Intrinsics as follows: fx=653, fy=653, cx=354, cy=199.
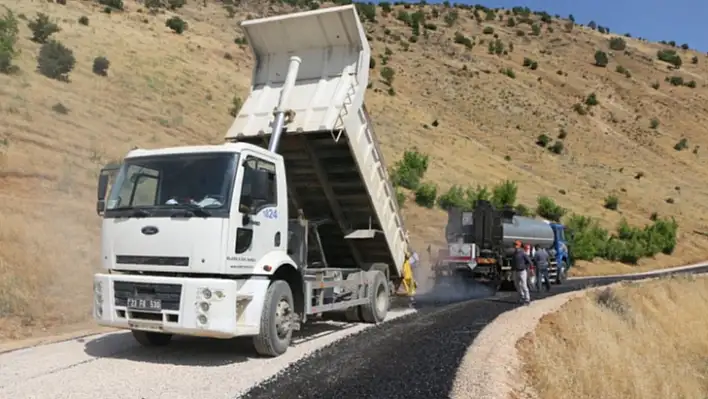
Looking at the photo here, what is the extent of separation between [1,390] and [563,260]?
Result: 74.9ft

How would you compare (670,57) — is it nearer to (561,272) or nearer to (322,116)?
(561,272)

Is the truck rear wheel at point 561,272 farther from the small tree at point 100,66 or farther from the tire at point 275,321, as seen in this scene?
the small tree at point 100,66

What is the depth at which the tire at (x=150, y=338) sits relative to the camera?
370 inches

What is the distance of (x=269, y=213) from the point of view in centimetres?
869

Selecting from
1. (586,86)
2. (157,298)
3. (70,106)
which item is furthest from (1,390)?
(586,86)

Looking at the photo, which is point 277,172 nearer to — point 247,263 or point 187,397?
point 247,263

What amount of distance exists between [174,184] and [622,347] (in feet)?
32.7

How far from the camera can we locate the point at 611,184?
54969 mm

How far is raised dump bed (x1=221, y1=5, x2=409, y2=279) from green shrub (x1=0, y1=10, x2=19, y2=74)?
2013cm

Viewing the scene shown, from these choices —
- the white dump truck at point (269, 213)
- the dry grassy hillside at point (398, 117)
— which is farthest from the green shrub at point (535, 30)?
the white dump truck at point (269, 213)

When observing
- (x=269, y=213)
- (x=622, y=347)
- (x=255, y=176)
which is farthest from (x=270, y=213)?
(x=622, y=347)

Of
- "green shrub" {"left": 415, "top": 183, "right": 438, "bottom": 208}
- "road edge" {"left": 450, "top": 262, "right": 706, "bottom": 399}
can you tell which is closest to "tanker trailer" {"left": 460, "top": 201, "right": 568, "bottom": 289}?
"road edge" {"left": 450, "top": 262, "right": 706, "bottom": 399}

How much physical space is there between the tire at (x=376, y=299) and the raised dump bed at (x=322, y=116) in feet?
2.95

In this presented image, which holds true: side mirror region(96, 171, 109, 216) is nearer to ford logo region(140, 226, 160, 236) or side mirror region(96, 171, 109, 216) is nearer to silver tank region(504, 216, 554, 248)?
ford logo region(140, 226, 160, 236)
